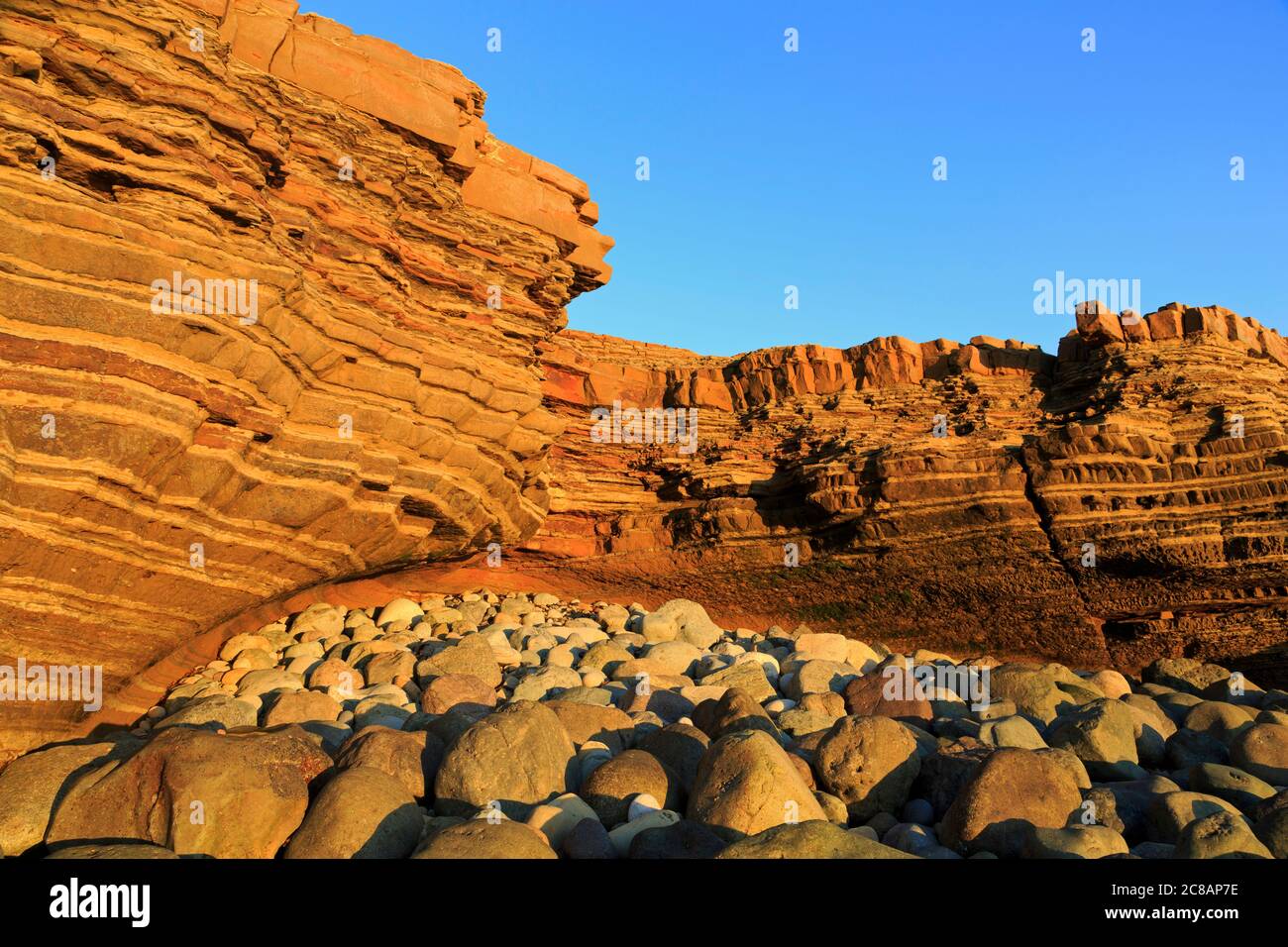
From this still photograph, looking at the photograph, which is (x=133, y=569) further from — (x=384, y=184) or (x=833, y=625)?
(x=833, y=625)

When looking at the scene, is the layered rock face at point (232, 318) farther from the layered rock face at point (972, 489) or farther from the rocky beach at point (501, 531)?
the layered rock face at point (972, 489)

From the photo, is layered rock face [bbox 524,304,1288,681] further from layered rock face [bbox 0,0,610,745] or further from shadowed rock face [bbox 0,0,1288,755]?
layered rock face [bbox 0,0,610,745]

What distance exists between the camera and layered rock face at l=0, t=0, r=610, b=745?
23.0ft

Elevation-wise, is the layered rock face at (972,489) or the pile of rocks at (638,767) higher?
the layered rock face at (972,489)

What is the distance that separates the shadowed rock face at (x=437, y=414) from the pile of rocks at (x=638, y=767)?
187 centimetres

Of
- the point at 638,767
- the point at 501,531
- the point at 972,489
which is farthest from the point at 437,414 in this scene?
the point at 972,489

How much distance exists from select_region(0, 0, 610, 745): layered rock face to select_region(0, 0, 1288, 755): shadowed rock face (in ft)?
0.11

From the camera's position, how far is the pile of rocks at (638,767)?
5.50 meters

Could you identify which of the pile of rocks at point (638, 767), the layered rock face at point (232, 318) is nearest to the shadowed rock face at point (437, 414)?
the layered rock face at point (232, 318)

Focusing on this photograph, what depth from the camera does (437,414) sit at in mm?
10977

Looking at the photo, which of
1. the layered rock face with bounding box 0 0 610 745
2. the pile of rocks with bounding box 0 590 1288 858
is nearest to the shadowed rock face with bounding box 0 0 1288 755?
the layered rock face with bounding box 0 0 610 745

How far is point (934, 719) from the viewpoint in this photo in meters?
9.05

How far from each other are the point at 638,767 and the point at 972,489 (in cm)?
885
